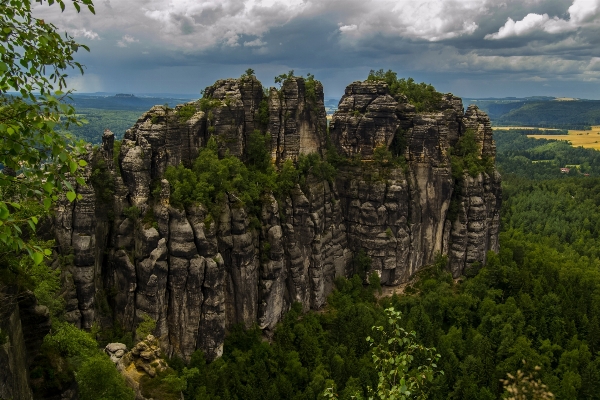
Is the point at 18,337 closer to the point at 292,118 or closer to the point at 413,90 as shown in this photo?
the point at 292,118

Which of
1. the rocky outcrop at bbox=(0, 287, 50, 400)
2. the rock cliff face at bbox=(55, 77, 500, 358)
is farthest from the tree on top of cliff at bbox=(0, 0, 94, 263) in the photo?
the rock cliff face at bbox=(55, 77, 500, 358)

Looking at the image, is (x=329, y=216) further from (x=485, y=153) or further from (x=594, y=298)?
(x=594, y=298)

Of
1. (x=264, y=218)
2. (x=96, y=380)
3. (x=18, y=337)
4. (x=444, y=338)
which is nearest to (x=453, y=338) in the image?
(x=444, y=338)

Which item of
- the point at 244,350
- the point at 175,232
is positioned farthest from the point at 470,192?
the point at 175,232

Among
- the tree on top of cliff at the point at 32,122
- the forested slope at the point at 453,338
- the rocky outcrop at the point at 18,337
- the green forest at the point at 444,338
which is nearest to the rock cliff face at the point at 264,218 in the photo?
the green forest at the point at 444,338

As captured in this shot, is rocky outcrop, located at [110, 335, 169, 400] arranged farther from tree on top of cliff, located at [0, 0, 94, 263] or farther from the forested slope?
tree on top of cliff, located at [0, 0, 94, 263]
